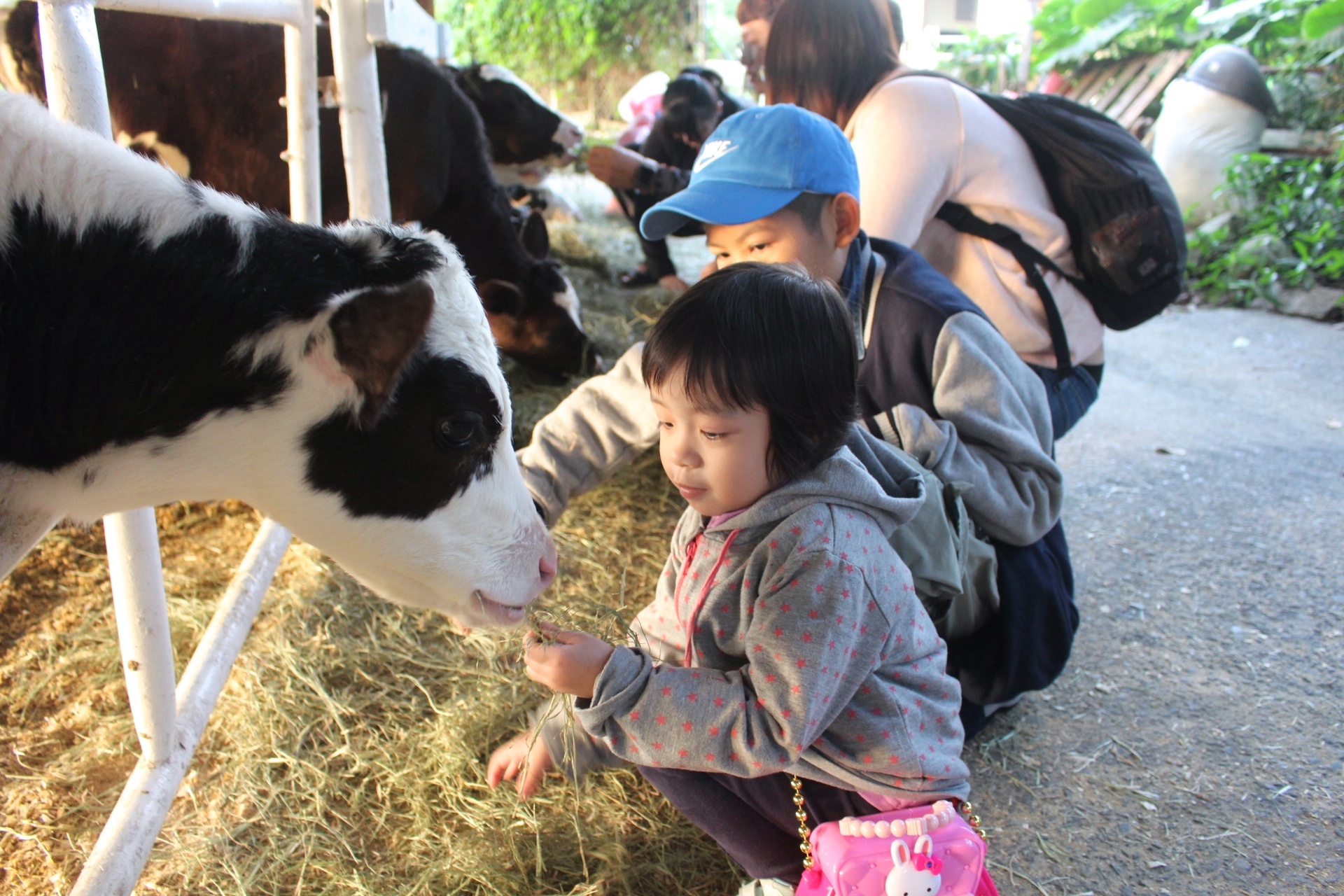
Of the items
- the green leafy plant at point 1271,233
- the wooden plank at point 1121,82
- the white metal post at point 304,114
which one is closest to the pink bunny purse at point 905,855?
the white metal post at point 304,114

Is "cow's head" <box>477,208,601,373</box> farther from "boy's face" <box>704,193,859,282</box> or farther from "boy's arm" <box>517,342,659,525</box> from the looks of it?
"boy's face" <box>704,193,859,282</box>

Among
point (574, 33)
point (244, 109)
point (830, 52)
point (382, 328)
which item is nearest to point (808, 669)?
point (382, 328)

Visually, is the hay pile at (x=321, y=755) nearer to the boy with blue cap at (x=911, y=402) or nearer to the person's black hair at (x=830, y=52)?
the boy with blue cap at (x=911, y=402)

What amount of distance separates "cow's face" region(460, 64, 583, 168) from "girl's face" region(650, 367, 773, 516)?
5445 mm

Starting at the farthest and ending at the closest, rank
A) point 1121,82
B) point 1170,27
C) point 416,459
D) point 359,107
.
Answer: point 1121,82 < point 1170,27 < point 359,107 < point 416,459

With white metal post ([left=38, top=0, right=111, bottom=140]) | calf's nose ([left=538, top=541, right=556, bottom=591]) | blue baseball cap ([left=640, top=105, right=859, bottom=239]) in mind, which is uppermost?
white metal post ([left=38, top=0, right=111, bottom=140])

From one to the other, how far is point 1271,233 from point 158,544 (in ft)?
27.2

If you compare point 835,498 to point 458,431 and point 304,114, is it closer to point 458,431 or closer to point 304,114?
point 458,431

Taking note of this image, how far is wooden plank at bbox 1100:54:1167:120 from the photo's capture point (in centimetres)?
1017

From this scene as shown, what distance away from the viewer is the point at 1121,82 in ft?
34.5

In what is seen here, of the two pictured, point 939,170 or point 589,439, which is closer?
point 589,439

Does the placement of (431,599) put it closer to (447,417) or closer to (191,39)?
(447,417)

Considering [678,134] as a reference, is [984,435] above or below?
above

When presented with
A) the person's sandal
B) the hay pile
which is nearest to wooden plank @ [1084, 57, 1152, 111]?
the person's sandal
